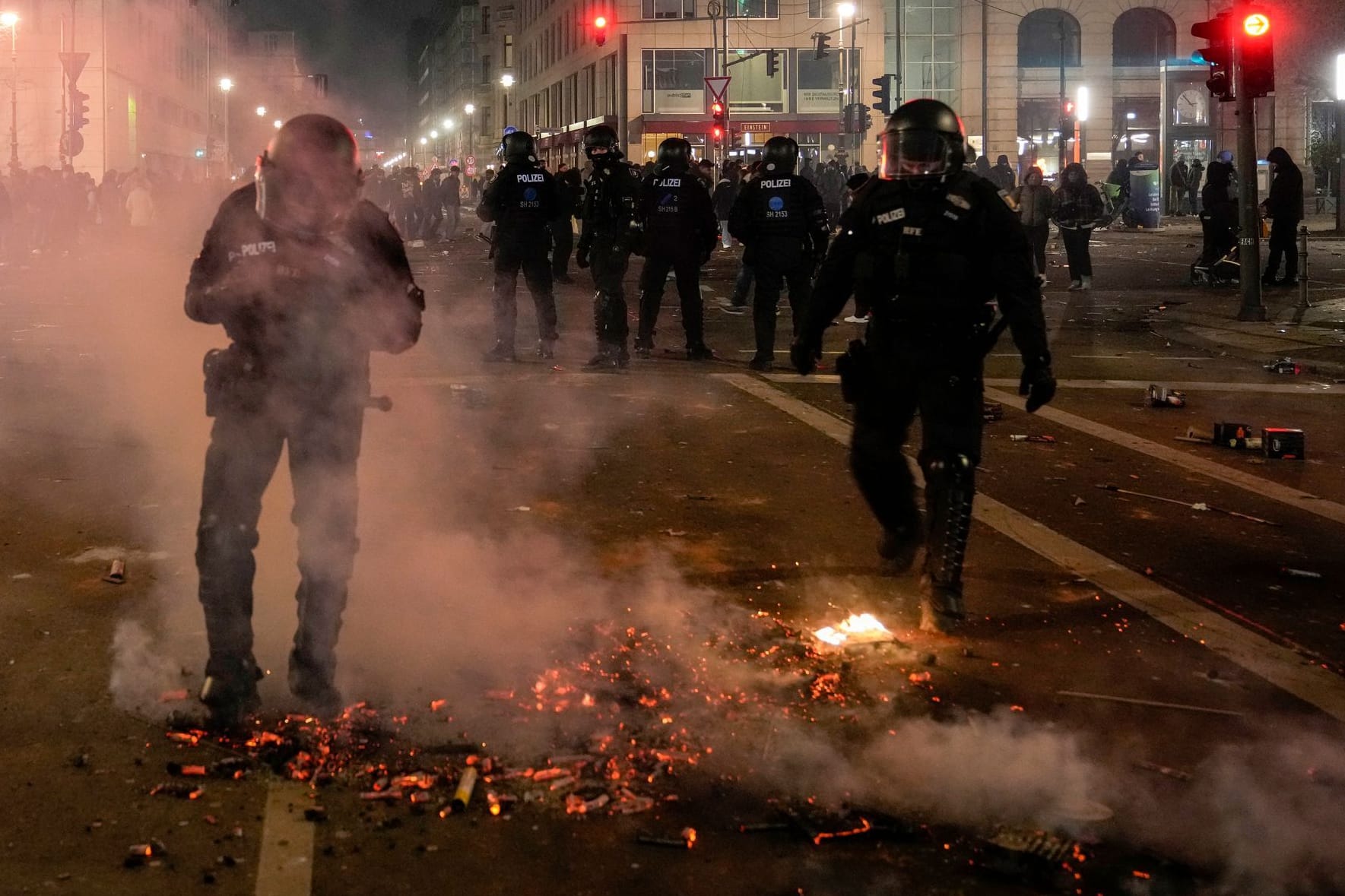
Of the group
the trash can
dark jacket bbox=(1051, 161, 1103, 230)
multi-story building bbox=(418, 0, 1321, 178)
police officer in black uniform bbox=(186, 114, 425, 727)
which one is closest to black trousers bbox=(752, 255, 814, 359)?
police officer in black uniform bbox=(186, 114, 425, 727)

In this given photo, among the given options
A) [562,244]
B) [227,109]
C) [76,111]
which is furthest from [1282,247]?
[227,109]

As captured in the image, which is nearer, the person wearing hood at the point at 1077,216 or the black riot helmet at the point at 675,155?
the black riot helmet at the point at 675,155

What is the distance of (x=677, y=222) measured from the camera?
41.0 ft

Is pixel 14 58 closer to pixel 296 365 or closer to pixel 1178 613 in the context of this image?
pixel 296 365

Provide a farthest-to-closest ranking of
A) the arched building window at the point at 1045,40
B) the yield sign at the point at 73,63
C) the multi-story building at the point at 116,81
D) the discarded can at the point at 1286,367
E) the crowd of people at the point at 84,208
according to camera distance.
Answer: the arched building window at the point at 1045,40 → the crowd of people at the point at 84,208 → the multi-story building at the point at 116,81 → the yield sign at the point at 73,63 → the discarded can at the point at 1286,367

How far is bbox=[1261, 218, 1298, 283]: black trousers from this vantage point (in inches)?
775

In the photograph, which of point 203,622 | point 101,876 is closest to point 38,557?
point 203,622

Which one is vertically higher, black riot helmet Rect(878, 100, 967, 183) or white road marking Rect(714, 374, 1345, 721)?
black riot helmet Rect(878, 100, 967, 183)

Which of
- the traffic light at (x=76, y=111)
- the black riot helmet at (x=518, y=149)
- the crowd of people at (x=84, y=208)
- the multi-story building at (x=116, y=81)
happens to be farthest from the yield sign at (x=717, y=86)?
the black riot helmet at (x=518, y=149)

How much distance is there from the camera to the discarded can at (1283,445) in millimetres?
8594

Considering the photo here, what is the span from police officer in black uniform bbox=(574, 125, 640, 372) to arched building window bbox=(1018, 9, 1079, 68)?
4962 cm

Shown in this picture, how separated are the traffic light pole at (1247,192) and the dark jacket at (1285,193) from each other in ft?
12.8

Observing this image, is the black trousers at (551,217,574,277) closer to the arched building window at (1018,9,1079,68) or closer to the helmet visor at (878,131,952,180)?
the helmet visor at (878,131,952,180)

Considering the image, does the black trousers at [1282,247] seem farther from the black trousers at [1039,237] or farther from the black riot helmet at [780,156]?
the black riot helmet at [780,156]
